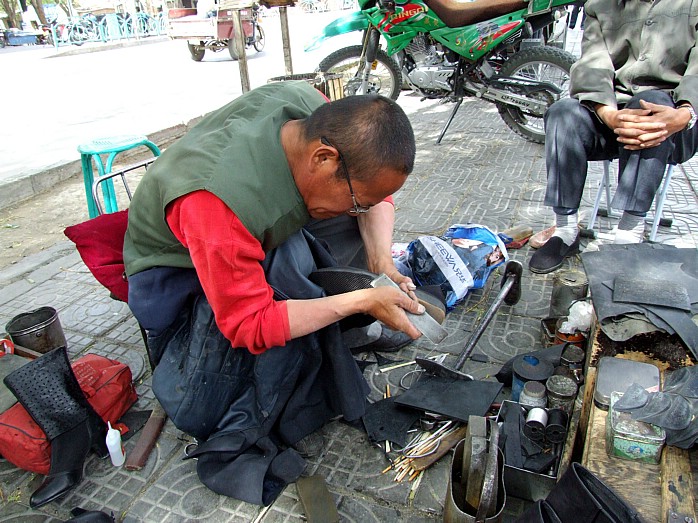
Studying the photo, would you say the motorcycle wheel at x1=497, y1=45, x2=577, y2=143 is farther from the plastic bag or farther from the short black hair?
the short black hair

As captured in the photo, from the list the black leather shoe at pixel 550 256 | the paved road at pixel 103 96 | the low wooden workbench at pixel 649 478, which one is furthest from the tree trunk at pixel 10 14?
the low wooden workbench at pixel 649 478

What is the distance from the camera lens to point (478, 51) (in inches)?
192

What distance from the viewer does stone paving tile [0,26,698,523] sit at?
168 cm

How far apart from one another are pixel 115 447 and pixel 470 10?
15.2 ft

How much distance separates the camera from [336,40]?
52.2ft

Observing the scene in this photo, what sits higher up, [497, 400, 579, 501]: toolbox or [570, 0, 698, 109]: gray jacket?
[570, 0, 698, 109]: gray jacket

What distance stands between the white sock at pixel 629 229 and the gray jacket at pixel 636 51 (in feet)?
2.03

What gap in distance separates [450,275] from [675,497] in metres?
1.50

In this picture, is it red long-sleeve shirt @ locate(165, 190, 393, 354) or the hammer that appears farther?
the hammer

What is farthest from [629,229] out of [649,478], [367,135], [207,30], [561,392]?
[207,30]

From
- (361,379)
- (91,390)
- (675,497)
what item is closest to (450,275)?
(361,379)

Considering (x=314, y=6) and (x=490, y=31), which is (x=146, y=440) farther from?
(x=314, y=6)

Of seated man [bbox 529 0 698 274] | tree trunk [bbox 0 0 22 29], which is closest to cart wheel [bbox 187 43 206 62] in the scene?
seated man [bbox 529 0 698 274]

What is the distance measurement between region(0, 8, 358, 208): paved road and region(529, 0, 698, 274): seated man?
4.80 metres
